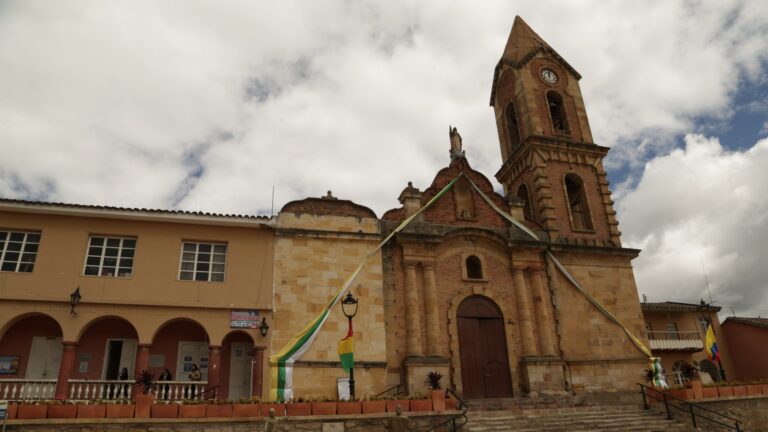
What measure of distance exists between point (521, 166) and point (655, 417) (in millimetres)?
12275

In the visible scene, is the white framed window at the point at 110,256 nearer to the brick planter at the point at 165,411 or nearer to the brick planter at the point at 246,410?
the brick planter at the point at 165,411

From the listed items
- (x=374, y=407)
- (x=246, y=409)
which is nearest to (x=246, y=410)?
(x=246, y=409)

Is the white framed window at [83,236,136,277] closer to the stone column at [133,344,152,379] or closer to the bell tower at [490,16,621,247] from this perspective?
the stone column at [133,344,152,379]

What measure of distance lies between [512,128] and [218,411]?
64.8 ft

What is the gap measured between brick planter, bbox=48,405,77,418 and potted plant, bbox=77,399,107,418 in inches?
4.2

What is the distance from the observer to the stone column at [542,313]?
19.9 metres

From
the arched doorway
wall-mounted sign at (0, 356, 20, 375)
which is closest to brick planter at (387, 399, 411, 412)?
the arched doorway

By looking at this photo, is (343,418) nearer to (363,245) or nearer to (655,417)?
(363,245)

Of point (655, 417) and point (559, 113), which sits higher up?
point (559, 113)

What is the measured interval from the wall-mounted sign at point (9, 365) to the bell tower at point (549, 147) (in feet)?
65.3

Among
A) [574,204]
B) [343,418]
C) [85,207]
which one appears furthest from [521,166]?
[85,207]

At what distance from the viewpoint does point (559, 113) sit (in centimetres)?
2614

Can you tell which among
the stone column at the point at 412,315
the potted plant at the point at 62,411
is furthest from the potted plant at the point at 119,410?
the stone column at the point at 412,315

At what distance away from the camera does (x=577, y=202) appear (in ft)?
80.5
